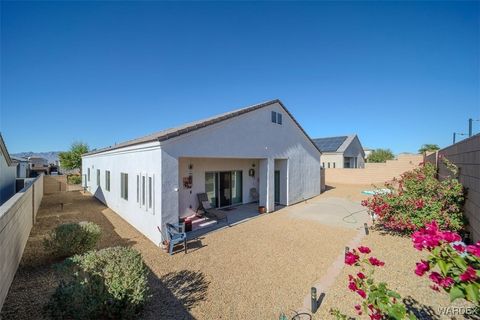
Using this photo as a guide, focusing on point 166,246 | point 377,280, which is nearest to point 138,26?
point 166,246

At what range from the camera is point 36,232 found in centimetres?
983

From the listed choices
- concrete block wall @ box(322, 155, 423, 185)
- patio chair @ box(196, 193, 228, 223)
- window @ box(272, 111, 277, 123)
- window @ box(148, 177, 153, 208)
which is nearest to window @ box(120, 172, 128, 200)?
window @ box(148, 177, 153, 208)

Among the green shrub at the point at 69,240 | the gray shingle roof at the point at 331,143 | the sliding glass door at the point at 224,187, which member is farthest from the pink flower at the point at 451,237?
the gray shingle roof at the point at 331,143

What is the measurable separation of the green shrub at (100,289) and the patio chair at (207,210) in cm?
667

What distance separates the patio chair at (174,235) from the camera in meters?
7.62

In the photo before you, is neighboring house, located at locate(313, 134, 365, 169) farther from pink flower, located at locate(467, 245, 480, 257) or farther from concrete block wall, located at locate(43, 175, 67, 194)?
pink flower, located at locate(467, 245, 480, 257)

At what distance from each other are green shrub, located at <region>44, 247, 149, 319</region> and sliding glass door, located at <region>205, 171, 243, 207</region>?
891 centimetres

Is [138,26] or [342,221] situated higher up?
[138,26]

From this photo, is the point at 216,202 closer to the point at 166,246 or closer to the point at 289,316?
the point at 166,246

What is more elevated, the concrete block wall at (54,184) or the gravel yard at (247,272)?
the concrete block wall at (54,184)

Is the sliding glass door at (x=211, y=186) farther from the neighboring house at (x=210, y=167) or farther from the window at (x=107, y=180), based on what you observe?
the window at (x=107, y=180)

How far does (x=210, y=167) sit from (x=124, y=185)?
187 inches

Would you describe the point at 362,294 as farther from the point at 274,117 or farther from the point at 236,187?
the point at 236,187

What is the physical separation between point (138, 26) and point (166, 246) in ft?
32.7
